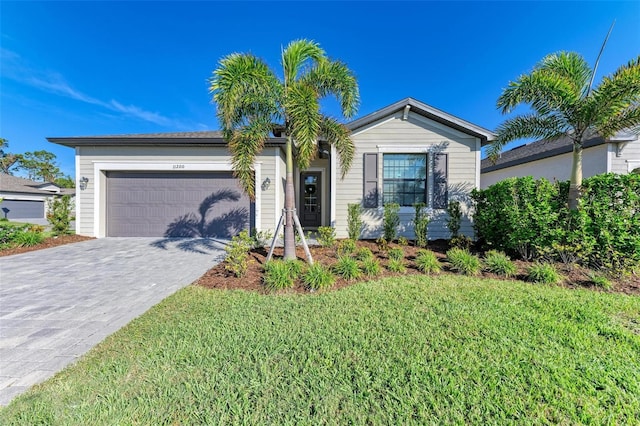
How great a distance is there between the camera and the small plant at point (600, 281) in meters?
3.95

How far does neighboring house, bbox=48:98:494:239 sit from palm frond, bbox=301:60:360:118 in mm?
2508

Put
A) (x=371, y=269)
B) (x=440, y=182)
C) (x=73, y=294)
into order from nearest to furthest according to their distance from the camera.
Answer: (x=73, y=294)
(x=371, y=269)
(x=440, y=182)

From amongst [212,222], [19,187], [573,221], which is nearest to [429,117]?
[573,221]

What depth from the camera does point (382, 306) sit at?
3301mm

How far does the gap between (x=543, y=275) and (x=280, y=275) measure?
4558mm

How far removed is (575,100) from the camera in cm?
482

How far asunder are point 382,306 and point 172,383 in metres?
2.43

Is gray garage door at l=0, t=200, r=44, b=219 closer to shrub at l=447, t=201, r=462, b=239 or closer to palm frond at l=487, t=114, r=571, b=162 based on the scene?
shrub at l=447, t=201, r=462, b=239

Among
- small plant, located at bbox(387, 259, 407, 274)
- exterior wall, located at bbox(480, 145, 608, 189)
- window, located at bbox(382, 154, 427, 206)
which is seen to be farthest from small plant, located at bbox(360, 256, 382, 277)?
exterior wall, located at bbox(480, 145, 608, 189)

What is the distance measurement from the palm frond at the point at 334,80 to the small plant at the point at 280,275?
3523 millimetres

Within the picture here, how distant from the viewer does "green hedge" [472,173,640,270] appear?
4.29m

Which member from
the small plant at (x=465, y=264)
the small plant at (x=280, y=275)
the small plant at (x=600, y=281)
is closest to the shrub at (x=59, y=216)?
the small plant at (x=280, y=275)

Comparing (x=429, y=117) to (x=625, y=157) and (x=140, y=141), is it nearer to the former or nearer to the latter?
(x=625, y=157)

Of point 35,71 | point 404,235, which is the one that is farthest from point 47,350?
point 35,71
